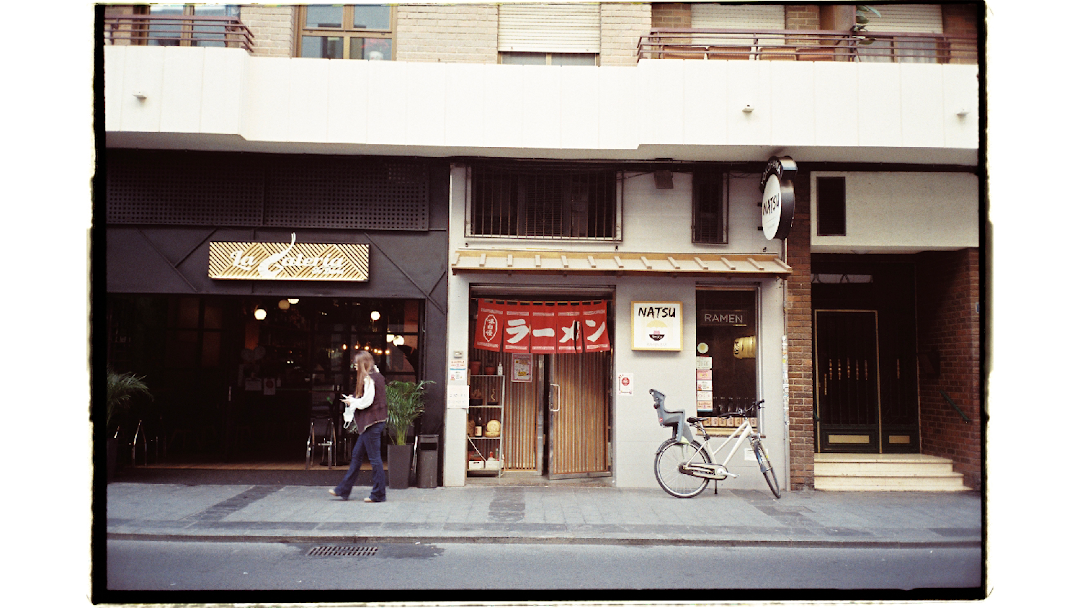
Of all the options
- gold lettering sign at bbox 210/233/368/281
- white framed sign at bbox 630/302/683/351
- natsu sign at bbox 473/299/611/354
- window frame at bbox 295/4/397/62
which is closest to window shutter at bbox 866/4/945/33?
white framed sign at bbox 630/302/683/351

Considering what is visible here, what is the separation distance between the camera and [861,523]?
8188mm

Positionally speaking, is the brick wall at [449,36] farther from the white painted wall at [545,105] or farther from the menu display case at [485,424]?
the menu display case at [485,424]

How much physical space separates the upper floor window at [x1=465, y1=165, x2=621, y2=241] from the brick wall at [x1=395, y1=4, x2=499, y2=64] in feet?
6.37

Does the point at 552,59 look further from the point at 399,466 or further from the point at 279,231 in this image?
the point at 399,466

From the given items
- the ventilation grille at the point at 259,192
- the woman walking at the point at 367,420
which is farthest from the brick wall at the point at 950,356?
the woman walking at the point at 367,420

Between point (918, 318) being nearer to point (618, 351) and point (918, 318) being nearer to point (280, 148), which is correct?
point (618, 351)

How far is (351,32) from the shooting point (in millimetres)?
10781

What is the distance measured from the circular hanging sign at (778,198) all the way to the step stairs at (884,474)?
402 cm

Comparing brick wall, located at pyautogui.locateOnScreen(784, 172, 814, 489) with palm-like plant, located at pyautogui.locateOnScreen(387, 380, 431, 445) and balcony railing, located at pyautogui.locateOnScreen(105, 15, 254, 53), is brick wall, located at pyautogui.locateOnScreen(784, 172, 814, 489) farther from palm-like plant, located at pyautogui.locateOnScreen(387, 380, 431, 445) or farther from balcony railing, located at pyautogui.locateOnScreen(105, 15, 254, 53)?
balcony railing, located at pyautogui.locateOnScreen(105, 15, 254, 53)

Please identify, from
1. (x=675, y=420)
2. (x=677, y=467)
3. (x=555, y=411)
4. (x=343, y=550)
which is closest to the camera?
(x=343, y=550)

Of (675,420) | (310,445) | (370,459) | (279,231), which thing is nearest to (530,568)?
(370,459)

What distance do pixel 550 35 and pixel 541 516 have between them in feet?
25.2
